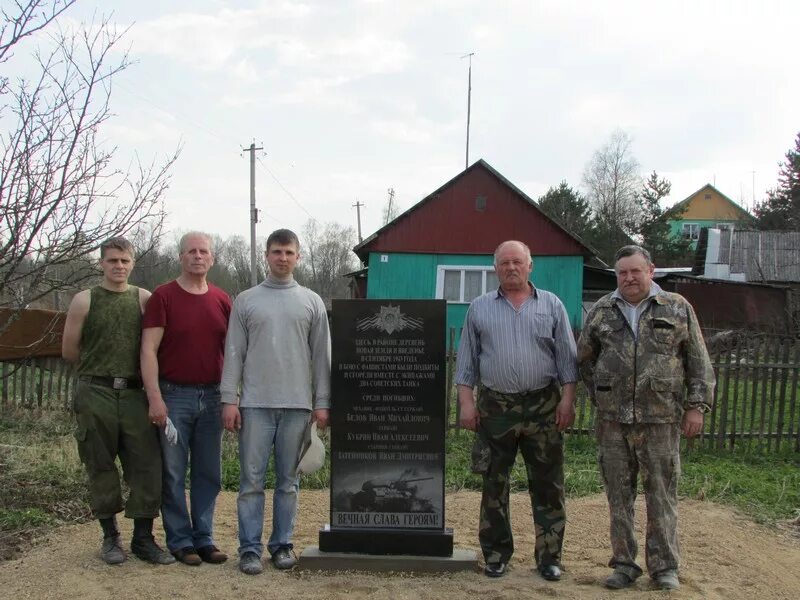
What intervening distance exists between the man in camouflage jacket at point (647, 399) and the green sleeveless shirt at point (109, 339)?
2848mm

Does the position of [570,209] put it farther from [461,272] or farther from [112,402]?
[112,402]

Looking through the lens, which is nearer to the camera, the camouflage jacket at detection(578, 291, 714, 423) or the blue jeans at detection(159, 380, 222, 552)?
the camouflage jacket at detection(578, 291, 714, 423)

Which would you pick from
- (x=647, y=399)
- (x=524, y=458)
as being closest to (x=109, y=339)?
(x=524, y=458)

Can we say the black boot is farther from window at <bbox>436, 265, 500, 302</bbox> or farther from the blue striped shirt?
window at <bbox>436, 265, 500, 302</bbox>

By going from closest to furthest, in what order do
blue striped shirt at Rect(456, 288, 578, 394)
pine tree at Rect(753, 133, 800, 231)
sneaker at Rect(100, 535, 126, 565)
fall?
blue striped shirt at Rect(456, 288, 578, 394)
sneaker at Rect(100, 535, 126, 565)
pine tree at Rect(753, 133, 800, 231)

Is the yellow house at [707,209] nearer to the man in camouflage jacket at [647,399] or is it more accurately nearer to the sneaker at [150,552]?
the man in camouflage jacket at [647,399]

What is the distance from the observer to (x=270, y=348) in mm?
4375

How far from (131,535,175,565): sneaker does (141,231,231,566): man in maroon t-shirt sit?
6 centimetres

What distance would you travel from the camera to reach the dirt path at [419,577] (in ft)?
13.5

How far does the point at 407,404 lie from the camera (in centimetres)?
469

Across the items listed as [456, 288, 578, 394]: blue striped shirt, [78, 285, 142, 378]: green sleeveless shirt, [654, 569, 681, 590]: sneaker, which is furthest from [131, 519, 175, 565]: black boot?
[654, 569, 681, 590]: sneaker

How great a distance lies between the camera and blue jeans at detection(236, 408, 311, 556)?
441 cm

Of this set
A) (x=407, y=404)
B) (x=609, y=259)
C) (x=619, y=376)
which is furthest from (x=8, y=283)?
(x=609, y=259)

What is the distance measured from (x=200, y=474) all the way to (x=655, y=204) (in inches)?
1872
